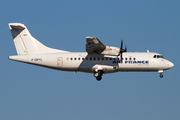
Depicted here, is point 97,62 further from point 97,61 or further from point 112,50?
point 112,50

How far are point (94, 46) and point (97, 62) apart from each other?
233cm

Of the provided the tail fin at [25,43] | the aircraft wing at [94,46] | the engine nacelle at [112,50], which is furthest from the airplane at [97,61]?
the engine nacelle at [112,50]

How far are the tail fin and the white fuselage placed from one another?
104 cm

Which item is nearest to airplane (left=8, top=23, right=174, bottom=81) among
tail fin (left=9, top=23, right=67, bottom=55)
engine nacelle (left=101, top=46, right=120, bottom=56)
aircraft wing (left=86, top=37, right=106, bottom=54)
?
aircraft wing (left=86, top=37, right=106, bottom=54)

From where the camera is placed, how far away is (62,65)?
3441cm

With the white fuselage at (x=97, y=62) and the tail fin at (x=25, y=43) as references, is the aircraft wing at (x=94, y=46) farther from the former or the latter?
the tail fin at (x=25, y=43)

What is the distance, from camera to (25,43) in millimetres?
35781

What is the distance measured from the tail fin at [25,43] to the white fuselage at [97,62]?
1.04 meters

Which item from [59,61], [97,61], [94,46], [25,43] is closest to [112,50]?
[94,46]

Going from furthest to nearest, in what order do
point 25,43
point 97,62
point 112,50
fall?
point 25,43
point 97,62
point 112,50

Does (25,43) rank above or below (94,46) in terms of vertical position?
above

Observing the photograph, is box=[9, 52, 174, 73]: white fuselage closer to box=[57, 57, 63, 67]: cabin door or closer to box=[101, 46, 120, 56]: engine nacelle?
box=[57, 57, 63, 67]: cabin door

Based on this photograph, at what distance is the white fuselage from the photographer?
33.8 meters

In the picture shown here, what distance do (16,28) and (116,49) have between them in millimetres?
11975
